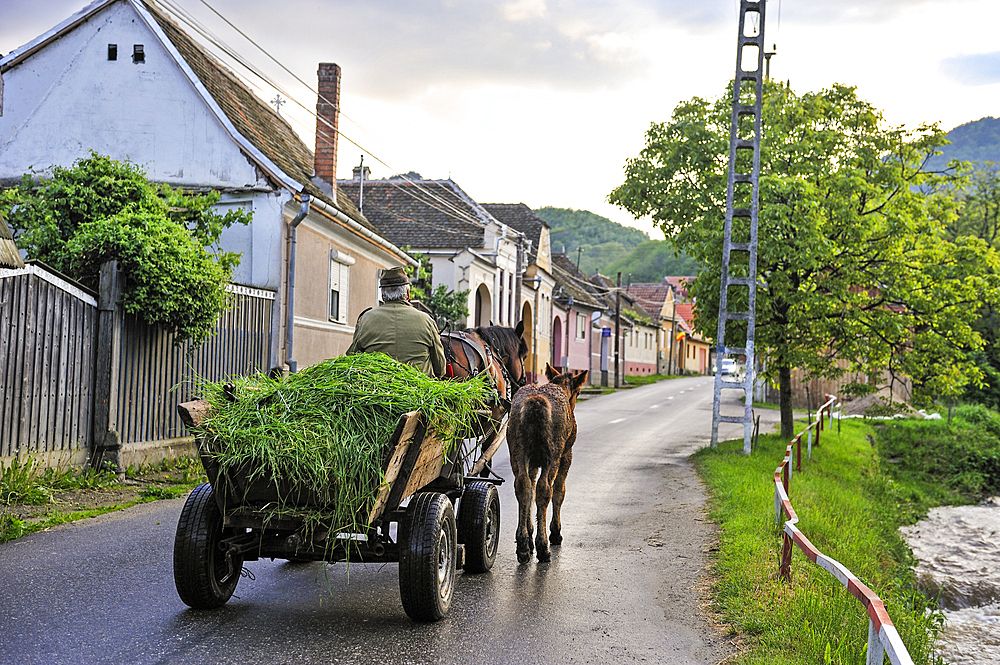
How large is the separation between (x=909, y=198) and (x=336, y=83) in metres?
12.5

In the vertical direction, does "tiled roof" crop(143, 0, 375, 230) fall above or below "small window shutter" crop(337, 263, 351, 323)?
above

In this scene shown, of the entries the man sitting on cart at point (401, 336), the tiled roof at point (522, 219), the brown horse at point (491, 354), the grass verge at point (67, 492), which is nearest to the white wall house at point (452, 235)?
the tiled roof at point (522, 219)

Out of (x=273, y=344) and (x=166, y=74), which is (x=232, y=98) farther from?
(x=273, y=344)

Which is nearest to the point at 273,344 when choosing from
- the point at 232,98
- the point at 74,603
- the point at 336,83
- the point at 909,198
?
the point at 232,98

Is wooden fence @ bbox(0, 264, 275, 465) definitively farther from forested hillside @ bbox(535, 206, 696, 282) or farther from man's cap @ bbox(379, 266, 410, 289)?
forested hillside @ bbox(535, 206, 696, 282)

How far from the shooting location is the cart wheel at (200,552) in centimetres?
494

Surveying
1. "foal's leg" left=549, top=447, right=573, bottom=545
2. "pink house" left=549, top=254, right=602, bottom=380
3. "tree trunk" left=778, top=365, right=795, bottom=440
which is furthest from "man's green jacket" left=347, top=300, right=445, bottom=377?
"pink house" left=549, top=254, right=602, bottom=380

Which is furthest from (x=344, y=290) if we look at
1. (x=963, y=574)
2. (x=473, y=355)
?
(x=963, y=574)

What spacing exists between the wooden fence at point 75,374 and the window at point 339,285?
22.3 feet

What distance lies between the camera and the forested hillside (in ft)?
216

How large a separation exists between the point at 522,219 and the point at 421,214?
10120 millimetres

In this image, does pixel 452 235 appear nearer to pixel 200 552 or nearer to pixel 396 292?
pixel 396 292

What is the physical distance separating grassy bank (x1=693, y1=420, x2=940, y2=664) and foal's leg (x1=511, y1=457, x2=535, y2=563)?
1.48 m

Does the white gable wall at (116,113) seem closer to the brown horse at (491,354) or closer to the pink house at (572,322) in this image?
the brown horse at (491,354)
